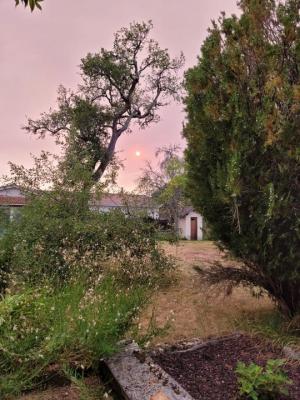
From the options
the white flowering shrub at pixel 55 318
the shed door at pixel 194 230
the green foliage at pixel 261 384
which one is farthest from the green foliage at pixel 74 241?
the shed door at pixel 194 230

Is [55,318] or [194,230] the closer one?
[55,318]

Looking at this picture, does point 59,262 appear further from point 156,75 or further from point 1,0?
point 156,75

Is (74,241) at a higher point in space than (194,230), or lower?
higher

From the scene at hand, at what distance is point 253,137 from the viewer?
3498mm

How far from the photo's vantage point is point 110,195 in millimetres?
8172

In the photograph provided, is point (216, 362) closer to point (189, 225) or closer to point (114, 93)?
point (114, 93)

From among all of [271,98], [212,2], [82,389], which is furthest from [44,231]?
[212,2]

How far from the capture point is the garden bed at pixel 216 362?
8.51 ft

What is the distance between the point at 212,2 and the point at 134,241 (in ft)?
14.0

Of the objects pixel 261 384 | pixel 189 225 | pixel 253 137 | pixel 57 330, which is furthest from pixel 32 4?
pixel 189 225

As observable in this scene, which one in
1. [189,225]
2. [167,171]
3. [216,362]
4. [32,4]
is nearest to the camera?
[32,4]

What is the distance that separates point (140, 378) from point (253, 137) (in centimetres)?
236

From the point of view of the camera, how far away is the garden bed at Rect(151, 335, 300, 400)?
102 inches

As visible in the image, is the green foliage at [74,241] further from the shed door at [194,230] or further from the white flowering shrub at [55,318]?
the shed door at [194,230]
